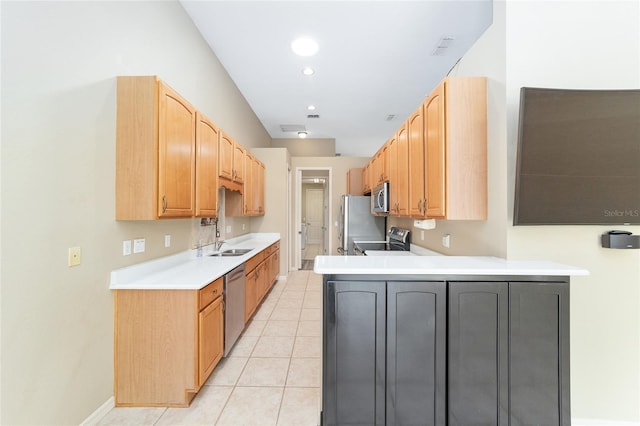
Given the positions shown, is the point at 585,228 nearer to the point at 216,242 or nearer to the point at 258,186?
the point at 216,242

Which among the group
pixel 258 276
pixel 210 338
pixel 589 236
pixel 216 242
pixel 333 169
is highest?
pixel 333 169

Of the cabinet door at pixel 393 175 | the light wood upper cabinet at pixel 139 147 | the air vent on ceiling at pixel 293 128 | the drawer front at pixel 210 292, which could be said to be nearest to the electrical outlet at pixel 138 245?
the light wood upper cabinet at pixel 139 147

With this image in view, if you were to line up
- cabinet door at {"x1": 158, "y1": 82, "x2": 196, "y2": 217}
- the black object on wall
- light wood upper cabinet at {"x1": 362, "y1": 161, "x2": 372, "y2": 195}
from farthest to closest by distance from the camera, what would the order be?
light wood upper cabinet at {"x1": 362, "y1": 161, "x2": 372, "y2": 195} → cabinet door at {"x1": 158, "y1": 82, "x2": 196, "y2": 217} → the black object on wall

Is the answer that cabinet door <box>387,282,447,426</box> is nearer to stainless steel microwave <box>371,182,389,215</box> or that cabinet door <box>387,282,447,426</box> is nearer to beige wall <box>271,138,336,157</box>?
stainless steel microwave <box>371,182,389,215</box>

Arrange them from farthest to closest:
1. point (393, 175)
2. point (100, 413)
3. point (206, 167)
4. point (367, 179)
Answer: point (367, 179) < point (393, 175) < point (206, 167) < point (100, 413)

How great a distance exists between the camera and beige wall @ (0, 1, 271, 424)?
1271mm

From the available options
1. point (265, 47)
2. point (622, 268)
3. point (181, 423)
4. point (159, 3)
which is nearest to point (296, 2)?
point (265, 47)

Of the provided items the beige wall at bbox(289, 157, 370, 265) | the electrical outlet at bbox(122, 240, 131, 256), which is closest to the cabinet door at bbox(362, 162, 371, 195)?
the beige wall at bbox(289, 157, 370, 265)

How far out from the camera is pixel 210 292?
6.83ft

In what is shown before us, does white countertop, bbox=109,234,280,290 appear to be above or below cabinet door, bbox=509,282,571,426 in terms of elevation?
above

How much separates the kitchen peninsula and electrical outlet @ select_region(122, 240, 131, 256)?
1478 millimetres

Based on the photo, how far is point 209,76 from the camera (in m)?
3.21

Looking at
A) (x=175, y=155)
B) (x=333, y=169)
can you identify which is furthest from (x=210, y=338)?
(x=333, y=169)

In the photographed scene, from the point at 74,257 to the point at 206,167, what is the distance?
4.16 ft
